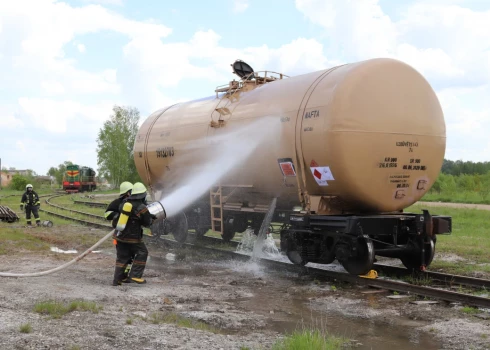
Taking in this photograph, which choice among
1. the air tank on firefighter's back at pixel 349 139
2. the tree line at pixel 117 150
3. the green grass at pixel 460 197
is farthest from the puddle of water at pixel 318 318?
the tree line at pixel 117 150

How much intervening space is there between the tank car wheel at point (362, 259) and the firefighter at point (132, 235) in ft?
11.5

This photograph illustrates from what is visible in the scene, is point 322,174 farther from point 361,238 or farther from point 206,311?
point 206,311

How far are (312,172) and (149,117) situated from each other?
6.91 metres

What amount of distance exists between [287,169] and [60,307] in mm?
4788

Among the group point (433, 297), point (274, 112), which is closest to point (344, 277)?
point (433, 297)

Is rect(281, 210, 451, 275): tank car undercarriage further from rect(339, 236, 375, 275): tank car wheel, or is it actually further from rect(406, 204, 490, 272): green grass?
rect(406, 204, 490, 272): green grass

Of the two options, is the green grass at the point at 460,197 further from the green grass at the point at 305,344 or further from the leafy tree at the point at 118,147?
the leafy tree at the point at 118,147

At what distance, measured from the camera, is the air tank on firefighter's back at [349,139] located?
28.5 feet

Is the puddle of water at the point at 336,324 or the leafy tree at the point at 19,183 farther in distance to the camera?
the leafy tree at the point at 19,183

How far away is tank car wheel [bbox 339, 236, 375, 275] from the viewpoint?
884 centimetres

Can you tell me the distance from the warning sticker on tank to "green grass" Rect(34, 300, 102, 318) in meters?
4.27

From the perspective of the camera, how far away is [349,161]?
340 inches

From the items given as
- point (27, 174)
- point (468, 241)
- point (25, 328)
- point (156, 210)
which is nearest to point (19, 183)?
point (27, 174)

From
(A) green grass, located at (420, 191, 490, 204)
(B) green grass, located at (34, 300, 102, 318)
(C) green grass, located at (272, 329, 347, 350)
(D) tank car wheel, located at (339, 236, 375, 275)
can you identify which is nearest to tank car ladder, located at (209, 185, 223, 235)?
(D) tank car wheel, located at (339, 236, 375, 275)
